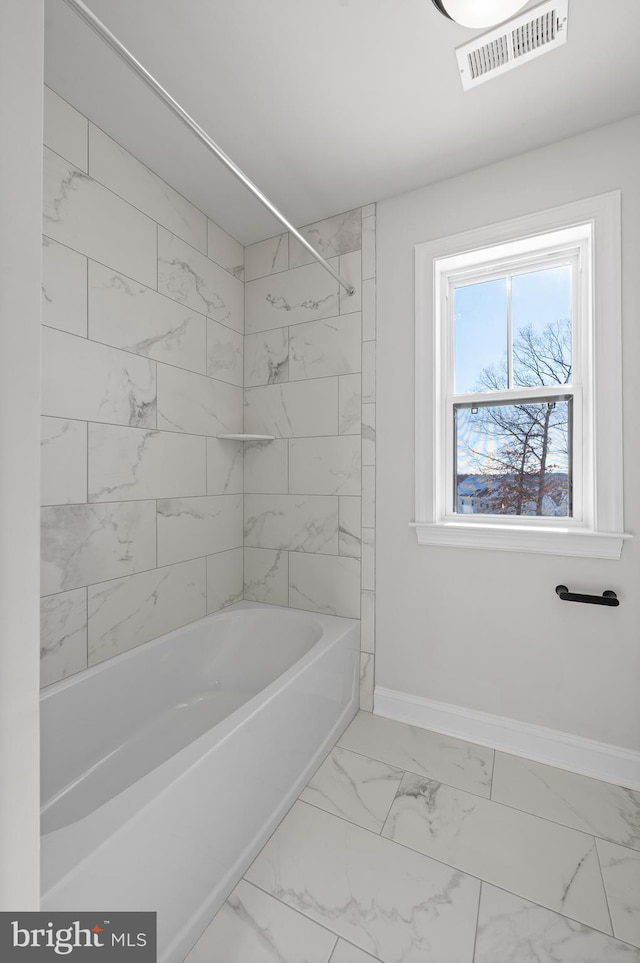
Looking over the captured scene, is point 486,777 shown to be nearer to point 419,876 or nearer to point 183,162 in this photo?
point 419,876

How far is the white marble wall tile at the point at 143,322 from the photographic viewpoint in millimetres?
1687

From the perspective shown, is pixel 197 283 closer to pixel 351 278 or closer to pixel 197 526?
pixel 351 278

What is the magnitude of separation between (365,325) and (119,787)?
211 cm

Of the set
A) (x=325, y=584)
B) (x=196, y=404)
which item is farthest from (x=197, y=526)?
(x=325, y=584)

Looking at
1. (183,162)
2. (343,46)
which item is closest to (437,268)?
(343,46)

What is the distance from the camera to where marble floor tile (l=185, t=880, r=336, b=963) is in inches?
42.4

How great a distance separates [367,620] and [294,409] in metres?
1.14

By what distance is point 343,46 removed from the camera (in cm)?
138

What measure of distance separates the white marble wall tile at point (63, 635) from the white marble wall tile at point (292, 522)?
3.25ft

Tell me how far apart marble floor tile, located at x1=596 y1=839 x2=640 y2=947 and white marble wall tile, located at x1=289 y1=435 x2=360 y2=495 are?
5.03 ft

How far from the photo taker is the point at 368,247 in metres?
2.15

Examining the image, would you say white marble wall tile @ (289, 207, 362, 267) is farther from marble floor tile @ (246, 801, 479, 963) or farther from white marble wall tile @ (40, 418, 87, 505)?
marble floor tile @ (246, 801, 479, 963)

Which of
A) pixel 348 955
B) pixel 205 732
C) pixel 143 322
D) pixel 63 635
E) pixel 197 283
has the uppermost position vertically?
pixel 197 283

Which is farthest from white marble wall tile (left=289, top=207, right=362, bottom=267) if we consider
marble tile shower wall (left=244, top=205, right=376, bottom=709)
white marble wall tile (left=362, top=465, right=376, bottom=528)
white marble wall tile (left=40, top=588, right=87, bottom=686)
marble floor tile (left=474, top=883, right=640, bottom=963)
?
marble floor tile (left=474, top=883, right=640, bottom=963)
